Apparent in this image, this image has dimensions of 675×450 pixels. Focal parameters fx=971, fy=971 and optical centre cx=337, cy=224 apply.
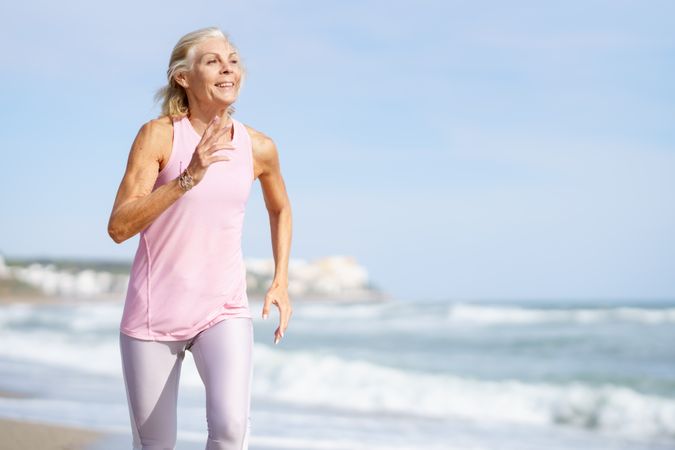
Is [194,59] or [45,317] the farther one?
[45,317]

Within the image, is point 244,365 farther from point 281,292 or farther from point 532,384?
point 532,384

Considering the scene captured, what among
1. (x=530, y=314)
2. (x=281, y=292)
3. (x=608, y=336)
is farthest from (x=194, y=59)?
(x=530, y=314)

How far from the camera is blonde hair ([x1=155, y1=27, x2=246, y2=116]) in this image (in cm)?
312

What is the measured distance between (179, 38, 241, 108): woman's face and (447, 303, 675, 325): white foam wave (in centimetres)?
1949

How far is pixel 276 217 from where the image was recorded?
352 centimetres

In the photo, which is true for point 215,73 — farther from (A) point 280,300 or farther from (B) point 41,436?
(B) point 41,436

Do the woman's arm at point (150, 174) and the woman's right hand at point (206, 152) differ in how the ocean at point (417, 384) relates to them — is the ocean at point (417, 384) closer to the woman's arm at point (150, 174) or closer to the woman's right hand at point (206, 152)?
the woman's arm at point (150, 174)

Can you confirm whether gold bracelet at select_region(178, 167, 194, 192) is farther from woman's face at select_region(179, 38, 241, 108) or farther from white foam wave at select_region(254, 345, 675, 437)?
white foam wave at select_region(254, 345, 675, 437)

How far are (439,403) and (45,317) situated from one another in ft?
57.1

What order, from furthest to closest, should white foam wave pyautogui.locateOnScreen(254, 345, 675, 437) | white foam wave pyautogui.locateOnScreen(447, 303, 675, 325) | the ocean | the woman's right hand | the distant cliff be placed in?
the distant cliff → white foam wave pyautogui.locateOnScreen(447, 303, 675, 325) → white foam wave pyautogui.locateOnScreen(254, 345, 675, 437) → the ocean → the woman's right hand

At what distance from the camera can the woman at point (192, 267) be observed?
9.80ft

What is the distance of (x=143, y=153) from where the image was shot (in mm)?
2992

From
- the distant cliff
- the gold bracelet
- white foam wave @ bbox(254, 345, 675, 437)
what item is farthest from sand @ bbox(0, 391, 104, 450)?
the distant cliff

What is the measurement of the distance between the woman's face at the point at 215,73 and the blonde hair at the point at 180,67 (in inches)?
0.8
